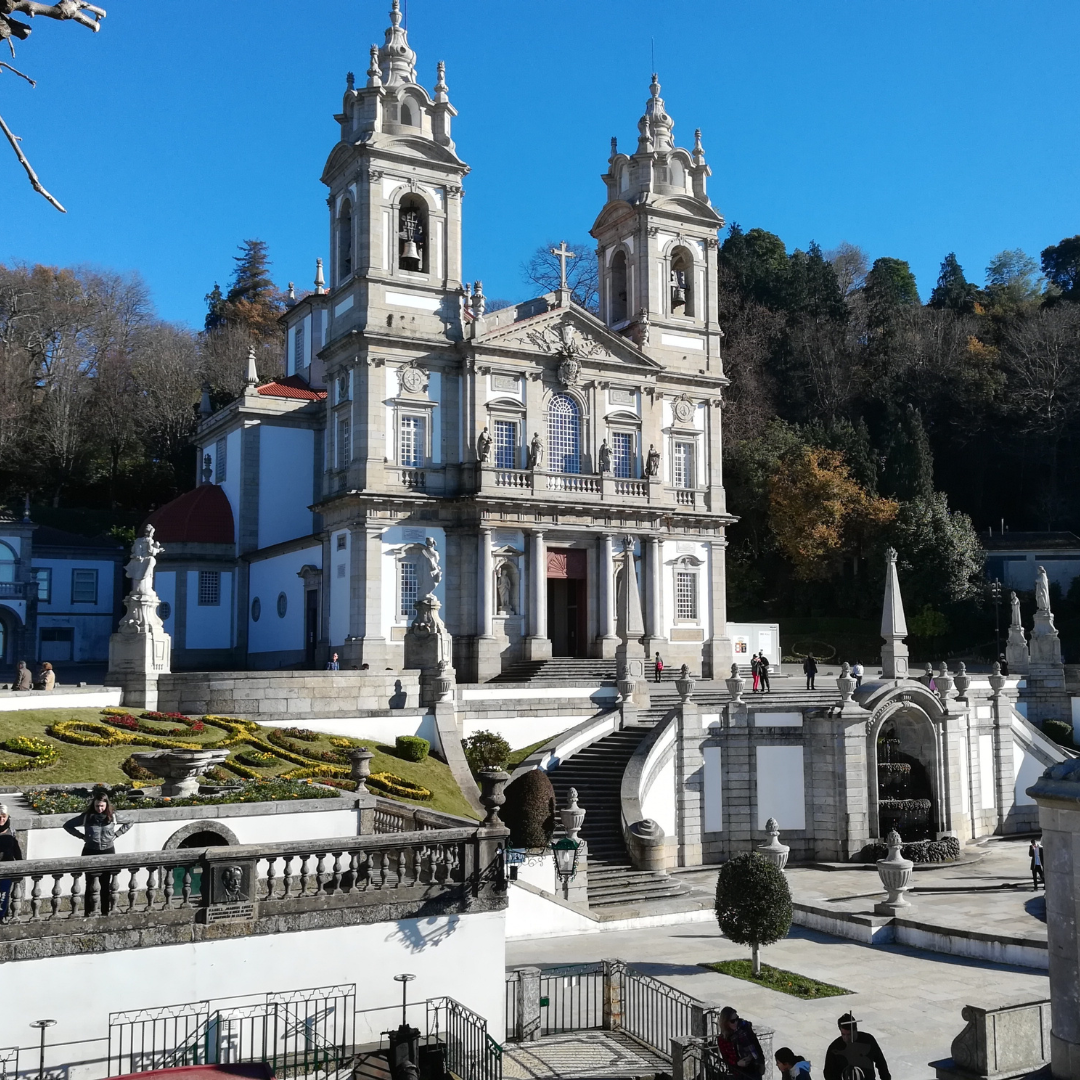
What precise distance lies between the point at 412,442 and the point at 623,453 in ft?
25.6

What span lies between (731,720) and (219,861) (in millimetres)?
20193

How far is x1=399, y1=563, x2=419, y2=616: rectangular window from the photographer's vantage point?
122 feet

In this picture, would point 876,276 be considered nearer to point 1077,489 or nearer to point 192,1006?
point 1077,489

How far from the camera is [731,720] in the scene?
3047cm

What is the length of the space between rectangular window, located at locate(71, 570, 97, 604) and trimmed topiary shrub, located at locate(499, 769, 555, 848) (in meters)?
31.7

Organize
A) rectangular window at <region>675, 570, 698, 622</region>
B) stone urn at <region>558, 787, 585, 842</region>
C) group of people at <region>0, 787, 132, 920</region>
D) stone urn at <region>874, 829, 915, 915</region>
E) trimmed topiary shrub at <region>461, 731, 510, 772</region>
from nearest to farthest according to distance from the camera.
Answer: group of people at <region>0, 787, 132, 920</region>
stone urn at <region>874, 829, 915, 915</region>
stone urn at <region>558, 787, 585, 842</region>
trimmed topiary shrub at <region>461, 731, 510, 772</region>
rectangular window at <region>675, 570, 698, 622</region>

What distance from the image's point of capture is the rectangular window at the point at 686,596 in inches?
1626

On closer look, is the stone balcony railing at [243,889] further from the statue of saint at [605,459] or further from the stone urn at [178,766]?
the statue of saint at [605,459]

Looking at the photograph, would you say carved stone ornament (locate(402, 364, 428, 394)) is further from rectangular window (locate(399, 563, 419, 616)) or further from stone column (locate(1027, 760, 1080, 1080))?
stone column (locate(1027, 760, 1080, 1080))

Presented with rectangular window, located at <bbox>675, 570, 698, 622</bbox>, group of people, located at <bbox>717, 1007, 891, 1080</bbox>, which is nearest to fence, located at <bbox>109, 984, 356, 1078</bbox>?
group of people, located at <bbox>717, 1007, 891, 1080</bbox>

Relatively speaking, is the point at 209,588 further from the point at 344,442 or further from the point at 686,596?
the point at 686,596

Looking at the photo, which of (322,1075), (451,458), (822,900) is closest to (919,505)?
(451,458)

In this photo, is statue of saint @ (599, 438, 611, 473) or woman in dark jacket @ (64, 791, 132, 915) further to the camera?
statue of saint @ (599, 438, 611, 473)

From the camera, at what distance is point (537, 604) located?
38312 mm
